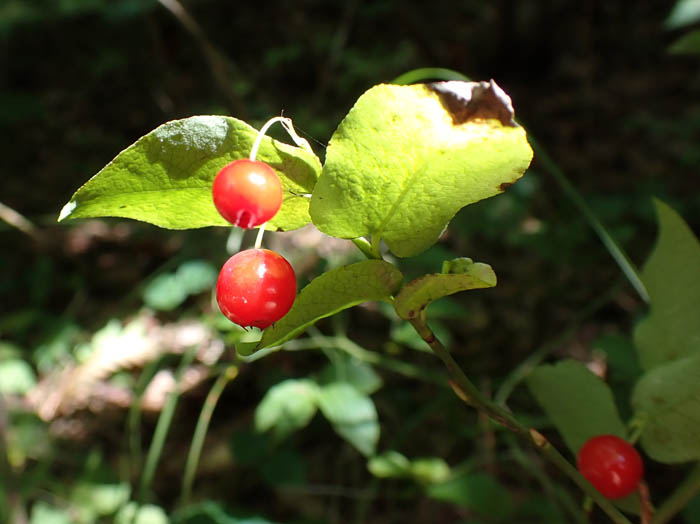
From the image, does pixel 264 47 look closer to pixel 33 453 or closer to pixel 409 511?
pixel 33 453

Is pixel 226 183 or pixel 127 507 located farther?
pixel 127 507

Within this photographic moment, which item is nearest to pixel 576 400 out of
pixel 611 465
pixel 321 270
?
pixel 611 465

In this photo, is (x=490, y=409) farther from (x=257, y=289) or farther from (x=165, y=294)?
(x=165, y=294)

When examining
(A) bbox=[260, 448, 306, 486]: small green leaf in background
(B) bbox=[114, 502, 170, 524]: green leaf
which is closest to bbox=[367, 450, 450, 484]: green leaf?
(A) bbox=[260, 448, 306, 486]: small green leaf in background

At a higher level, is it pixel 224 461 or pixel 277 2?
pixel 277 2

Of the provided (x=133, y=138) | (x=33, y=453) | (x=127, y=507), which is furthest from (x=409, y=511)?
(x=133, y=138)

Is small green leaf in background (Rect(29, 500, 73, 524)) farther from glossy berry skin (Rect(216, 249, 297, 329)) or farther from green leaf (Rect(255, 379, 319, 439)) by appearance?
glossy berry skin (Rect(216, 249, 297, 329))
